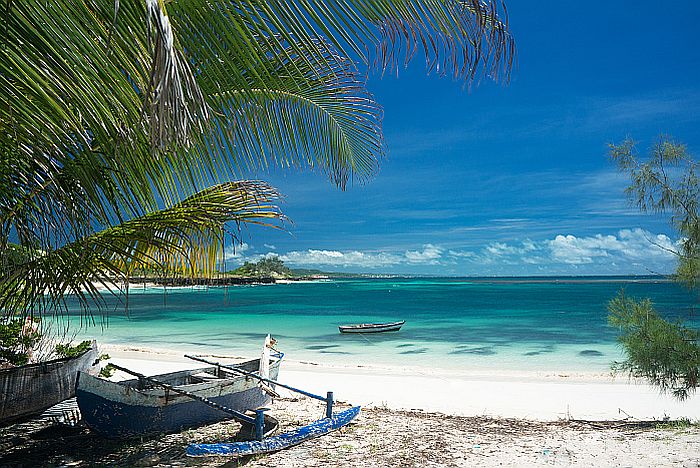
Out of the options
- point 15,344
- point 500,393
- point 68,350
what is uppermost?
point 15,344

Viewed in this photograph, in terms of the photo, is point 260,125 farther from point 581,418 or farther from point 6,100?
point 581,418

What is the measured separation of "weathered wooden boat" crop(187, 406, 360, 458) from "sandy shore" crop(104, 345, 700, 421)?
7.78 ft

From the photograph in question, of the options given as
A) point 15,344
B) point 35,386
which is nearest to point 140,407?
point 35,386

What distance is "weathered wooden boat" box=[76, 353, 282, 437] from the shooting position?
606 centimetres

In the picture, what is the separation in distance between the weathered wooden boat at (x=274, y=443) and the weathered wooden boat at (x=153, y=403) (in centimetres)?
83

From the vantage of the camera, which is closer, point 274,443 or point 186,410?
point 274,443

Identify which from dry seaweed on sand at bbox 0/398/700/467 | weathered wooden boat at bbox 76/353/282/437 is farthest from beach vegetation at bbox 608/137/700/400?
weathered wooden boat at bbox 76/353/282/437

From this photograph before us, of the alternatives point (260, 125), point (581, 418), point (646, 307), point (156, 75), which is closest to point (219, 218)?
point (260, 125)

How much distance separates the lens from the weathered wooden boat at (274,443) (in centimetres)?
541

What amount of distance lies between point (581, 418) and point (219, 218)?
21.6 ft

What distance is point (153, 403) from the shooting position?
6266 millimetres

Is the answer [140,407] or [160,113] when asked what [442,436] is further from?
[160,113]

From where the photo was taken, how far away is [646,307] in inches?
303

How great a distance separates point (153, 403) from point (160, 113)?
5.30 m
